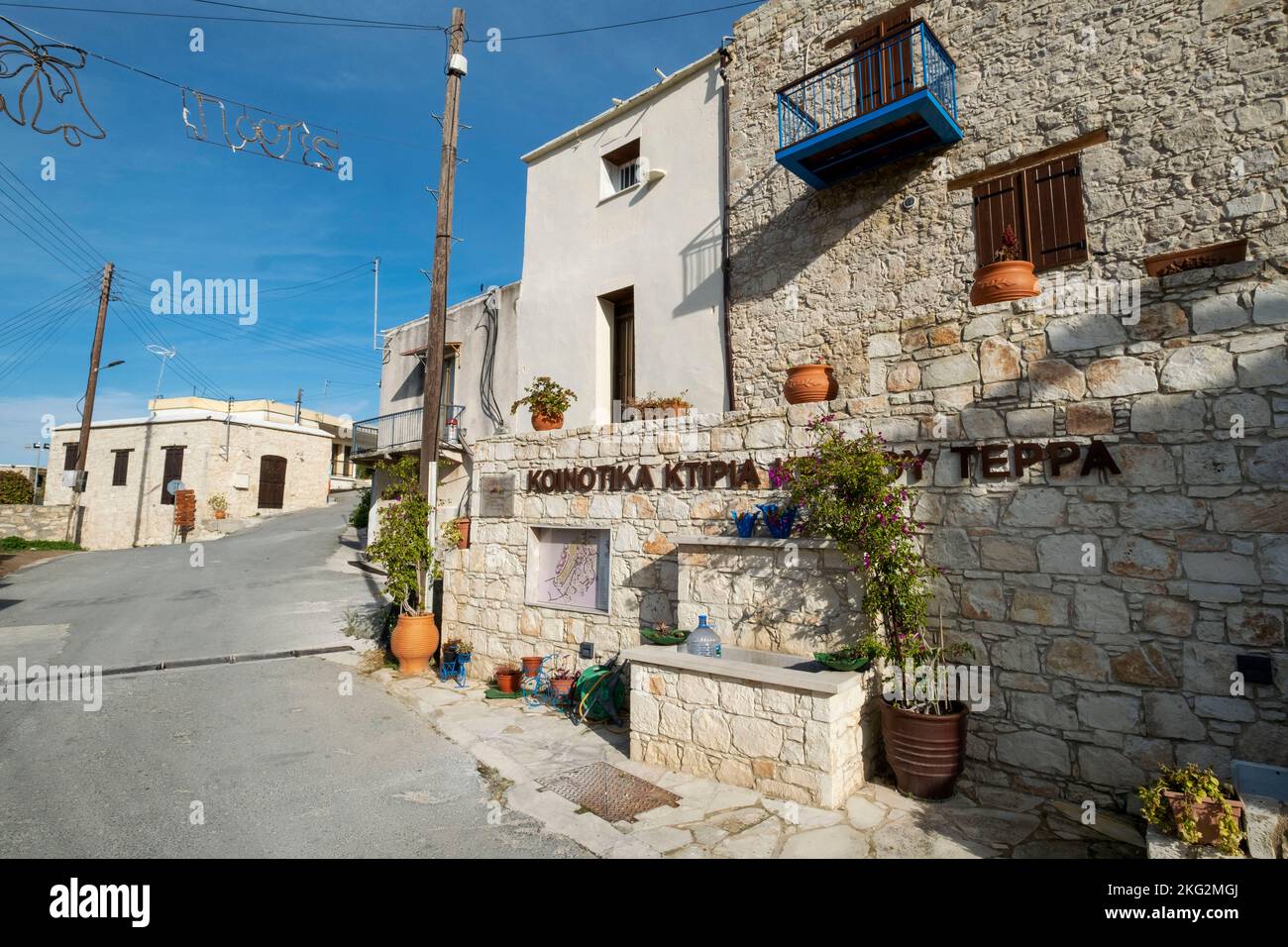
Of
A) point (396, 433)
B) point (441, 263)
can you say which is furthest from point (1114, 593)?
point (396, 433)

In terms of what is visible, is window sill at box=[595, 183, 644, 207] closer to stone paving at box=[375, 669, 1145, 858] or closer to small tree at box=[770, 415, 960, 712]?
small tree at box=[770, 415, 960, 712]

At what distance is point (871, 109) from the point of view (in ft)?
28.7

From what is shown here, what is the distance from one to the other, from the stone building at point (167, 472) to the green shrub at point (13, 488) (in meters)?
0.98

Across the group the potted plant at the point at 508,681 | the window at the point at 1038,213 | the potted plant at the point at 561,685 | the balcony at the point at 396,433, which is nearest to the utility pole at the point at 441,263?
the potted plant at the point at 508,681

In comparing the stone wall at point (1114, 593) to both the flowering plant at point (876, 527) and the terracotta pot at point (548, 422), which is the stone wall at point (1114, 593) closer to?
the flowering plant at point (876, 527)

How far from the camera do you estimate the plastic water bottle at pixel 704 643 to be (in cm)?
561

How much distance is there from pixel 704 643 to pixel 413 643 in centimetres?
480

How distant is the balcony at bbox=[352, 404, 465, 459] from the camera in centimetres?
1473

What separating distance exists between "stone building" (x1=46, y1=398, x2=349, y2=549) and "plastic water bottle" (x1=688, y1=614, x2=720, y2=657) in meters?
23.1

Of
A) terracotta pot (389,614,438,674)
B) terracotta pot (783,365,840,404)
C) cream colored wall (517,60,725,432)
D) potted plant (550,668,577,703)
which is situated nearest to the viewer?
terracotta pot (783,365,840,404)

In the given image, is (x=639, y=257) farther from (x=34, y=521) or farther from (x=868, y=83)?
(x=34, y=521)

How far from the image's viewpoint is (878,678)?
16.6ft

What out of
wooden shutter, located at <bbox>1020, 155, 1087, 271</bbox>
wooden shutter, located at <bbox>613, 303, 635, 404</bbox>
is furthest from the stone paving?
wooden shutter, located at <bbox>613, 303, 635, 404</bbox>
